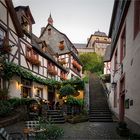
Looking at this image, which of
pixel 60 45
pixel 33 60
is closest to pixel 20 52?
pixel 33 60

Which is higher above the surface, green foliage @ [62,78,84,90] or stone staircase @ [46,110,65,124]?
green foliage @ [62,78,84,90]

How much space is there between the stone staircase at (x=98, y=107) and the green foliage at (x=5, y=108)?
6.57m

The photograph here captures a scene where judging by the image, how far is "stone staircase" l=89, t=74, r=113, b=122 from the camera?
1898 centimetres

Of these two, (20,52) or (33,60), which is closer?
(20,52)

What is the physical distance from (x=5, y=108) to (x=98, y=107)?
9.79 m

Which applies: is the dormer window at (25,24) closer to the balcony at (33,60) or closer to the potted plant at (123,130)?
the balcony at (33,60)

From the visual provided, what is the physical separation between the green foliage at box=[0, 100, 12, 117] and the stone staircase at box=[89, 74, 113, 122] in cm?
657

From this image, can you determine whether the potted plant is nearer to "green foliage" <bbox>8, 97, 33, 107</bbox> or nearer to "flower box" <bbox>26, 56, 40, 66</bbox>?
"green foliage" <bbox>8, 97, 33, 107</bbox>

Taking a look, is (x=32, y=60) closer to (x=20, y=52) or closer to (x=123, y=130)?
(x=20, y=52)

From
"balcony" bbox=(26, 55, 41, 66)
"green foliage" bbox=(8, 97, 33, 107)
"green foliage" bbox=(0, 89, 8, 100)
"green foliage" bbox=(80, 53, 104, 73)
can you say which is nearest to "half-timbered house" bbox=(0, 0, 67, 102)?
"balcony" bbox=(26, 55, 41, 66)

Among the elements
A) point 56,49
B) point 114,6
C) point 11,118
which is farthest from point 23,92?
point 56,49

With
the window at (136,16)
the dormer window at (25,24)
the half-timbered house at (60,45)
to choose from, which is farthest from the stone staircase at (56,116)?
the half-timbered house at (60,45)

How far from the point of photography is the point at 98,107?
71.9 ft

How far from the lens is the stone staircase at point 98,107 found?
62.3ft
